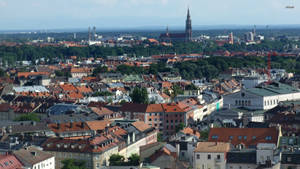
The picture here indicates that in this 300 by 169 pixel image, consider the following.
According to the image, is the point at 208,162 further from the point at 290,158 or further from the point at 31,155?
the point at 31,155

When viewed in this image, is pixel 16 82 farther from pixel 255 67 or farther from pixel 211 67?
pixel 255 67

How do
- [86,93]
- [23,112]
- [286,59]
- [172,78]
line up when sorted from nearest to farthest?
[23,112] → [86,93] → [172,78] → [286,59]

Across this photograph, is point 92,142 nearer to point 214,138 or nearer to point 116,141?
point 116,141

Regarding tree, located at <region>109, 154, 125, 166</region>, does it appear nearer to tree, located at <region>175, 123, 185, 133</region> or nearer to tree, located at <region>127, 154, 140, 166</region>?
tree, located at <region>127, 154, 140, 166</region>

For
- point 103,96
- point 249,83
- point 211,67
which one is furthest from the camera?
point 211,67

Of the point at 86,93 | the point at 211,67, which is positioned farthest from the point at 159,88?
the point at 211,67

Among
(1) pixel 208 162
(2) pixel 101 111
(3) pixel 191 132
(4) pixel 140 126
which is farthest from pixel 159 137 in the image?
(1) pixel 208 162

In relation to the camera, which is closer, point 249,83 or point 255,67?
point 249,83

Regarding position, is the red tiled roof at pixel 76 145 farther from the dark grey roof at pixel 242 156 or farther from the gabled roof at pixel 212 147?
the dark grey roof at pixel 242 156
